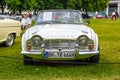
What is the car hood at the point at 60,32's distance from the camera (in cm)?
863

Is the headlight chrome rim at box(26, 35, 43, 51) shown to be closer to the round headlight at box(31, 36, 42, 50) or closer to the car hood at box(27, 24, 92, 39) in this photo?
the round headlight at box(31, 36, 42, 50)

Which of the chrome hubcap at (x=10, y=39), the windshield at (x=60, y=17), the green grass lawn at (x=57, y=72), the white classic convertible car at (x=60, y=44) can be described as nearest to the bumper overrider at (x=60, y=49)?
the white classic convertible car at (x=60, y=44)

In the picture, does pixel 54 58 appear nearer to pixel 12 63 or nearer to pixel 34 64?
pixel 34 64

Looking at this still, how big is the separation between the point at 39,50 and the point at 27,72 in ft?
2.12

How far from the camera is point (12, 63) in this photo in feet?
31.7

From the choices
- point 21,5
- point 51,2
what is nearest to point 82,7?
point 51,2

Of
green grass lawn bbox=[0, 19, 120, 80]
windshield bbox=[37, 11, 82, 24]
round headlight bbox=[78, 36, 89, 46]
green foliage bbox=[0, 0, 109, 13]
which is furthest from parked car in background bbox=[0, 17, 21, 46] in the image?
green foliage bbox=[0, 0, 109, 13]

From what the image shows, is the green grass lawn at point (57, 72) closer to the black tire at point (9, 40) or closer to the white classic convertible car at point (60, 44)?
the white classic convertible car at point (60, 44)

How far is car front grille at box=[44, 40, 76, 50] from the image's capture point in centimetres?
863

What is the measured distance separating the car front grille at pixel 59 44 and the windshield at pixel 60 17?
166 cm

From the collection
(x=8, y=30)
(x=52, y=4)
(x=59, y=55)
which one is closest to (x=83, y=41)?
(x=59, y=55)

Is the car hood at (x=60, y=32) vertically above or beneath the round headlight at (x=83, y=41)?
above

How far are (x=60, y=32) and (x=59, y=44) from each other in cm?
33

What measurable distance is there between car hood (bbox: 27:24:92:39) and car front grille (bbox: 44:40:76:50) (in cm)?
11
